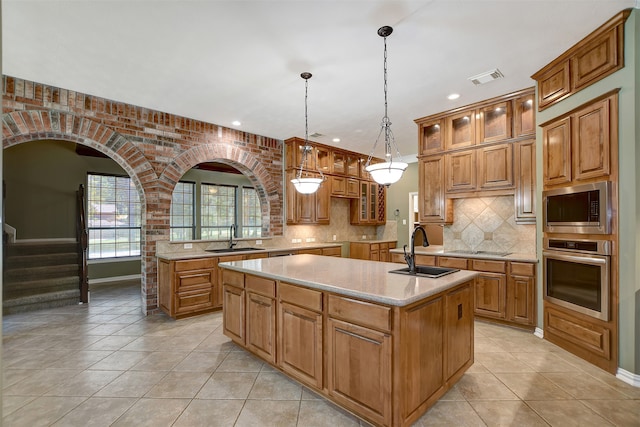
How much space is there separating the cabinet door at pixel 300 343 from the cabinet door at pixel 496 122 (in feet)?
11.0

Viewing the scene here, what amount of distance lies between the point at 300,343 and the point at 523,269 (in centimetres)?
278

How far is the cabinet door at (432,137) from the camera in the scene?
15.1 feet

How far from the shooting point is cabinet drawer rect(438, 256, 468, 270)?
4.08 m

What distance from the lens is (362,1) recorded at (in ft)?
7.59

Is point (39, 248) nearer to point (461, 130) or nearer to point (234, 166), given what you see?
point (234, 166)

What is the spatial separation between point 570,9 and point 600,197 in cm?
153

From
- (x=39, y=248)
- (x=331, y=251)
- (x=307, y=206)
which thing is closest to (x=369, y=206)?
(x=331, y=251)

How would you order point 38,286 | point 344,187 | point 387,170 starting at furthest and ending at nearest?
point 344,187, point 38,286, point 387,170

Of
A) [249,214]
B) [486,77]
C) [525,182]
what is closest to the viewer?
[486,77]

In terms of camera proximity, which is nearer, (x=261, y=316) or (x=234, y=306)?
(x=261, y=316)

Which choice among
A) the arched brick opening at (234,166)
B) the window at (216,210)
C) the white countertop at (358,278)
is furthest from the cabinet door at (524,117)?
the window at (216,210)

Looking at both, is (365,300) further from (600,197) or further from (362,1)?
(600,197)

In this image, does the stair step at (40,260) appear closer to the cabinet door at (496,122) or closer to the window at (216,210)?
the window at (216,210)

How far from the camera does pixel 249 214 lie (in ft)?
29.5
